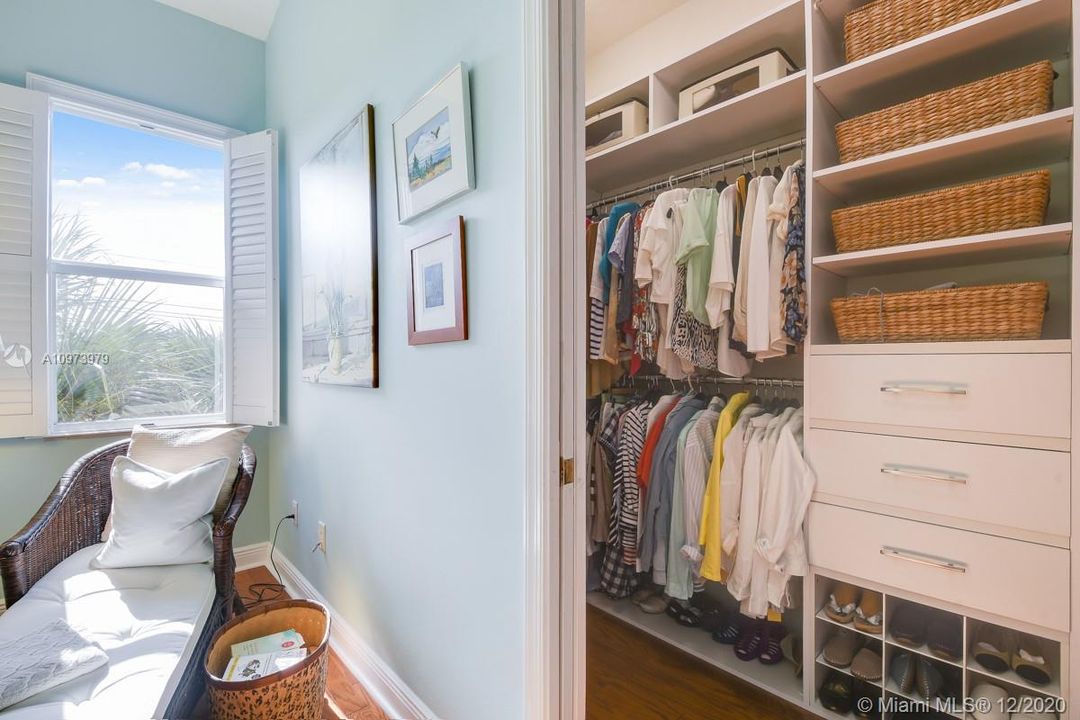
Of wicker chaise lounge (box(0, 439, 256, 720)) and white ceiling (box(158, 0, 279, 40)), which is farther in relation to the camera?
white ceiling (box(158, 0, 279, 40))

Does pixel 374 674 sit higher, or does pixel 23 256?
pixel 23 256

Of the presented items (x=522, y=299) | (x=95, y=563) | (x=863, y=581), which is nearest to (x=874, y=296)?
(x=863, y=581)

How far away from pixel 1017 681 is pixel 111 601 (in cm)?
250

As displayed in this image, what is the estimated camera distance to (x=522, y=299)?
114cm

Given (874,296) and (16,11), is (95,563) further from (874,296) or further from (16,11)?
(874,296)

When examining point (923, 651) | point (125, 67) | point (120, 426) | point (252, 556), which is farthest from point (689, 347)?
point (125, 67)

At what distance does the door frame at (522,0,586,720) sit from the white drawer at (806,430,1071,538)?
96cm

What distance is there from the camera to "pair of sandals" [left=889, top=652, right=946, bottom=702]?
5.00 feet

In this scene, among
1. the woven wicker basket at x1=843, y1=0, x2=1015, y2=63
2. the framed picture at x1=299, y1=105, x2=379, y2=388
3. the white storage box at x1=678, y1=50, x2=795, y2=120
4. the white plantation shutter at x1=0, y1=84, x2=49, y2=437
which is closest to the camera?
the woven wicker basket at x1=843, y1=0, x2=1015, y2=63

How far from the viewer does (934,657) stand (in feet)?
4.89

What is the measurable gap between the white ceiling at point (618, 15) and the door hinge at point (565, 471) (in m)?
2.10

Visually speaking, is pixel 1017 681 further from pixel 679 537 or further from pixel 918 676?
pixel 679 537

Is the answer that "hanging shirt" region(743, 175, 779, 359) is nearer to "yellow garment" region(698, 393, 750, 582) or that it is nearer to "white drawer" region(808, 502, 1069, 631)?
"yellow garment" region(698, 393, 750, 582)

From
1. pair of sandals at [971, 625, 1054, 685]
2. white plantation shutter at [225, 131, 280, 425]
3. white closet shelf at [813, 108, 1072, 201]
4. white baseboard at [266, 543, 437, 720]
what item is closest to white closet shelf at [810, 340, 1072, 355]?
white closet shelf at [813, 108, 1072, 201]
